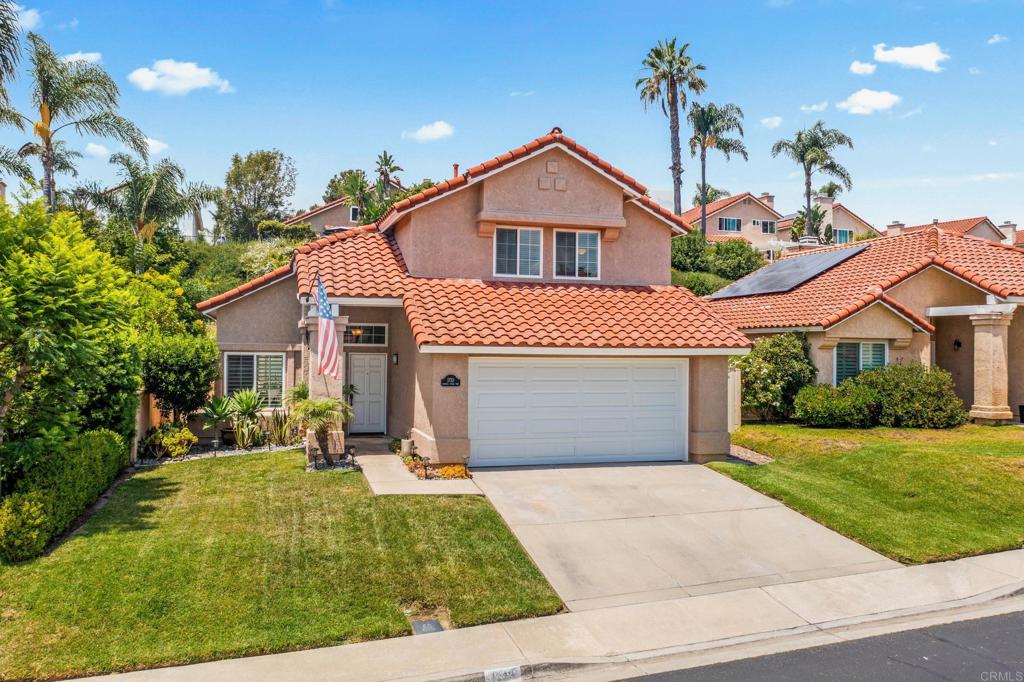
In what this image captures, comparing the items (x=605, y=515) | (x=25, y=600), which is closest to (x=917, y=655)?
(x=605, y=515)

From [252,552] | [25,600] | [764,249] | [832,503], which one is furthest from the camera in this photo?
[764,249]

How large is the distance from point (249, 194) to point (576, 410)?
54.7 meters

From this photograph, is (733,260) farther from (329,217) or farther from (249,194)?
(249,194)

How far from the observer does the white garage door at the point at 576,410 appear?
1503cm

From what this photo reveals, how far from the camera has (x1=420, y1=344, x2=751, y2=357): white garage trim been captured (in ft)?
46.4

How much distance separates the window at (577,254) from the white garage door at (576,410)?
290cm

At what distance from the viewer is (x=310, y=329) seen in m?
16.1

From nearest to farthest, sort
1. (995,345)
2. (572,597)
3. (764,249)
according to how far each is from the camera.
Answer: (572,597) → (995,345) → (764,249)

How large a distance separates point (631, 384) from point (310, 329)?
7.06m

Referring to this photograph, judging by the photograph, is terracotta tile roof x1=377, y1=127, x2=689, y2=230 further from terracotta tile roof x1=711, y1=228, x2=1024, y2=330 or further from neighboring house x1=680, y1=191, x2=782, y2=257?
neighboring house x1=680, y1=191, x2=782, y2=257

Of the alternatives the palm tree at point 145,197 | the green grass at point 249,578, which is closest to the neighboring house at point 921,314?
the green grass at point 249,578

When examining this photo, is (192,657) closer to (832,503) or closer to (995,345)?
(832,503)

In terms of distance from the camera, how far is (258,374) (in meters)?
18.6

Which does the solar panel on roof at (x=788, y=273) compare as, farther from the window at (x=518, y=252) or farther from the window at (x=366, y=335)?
the window at (x=366, y=335)
